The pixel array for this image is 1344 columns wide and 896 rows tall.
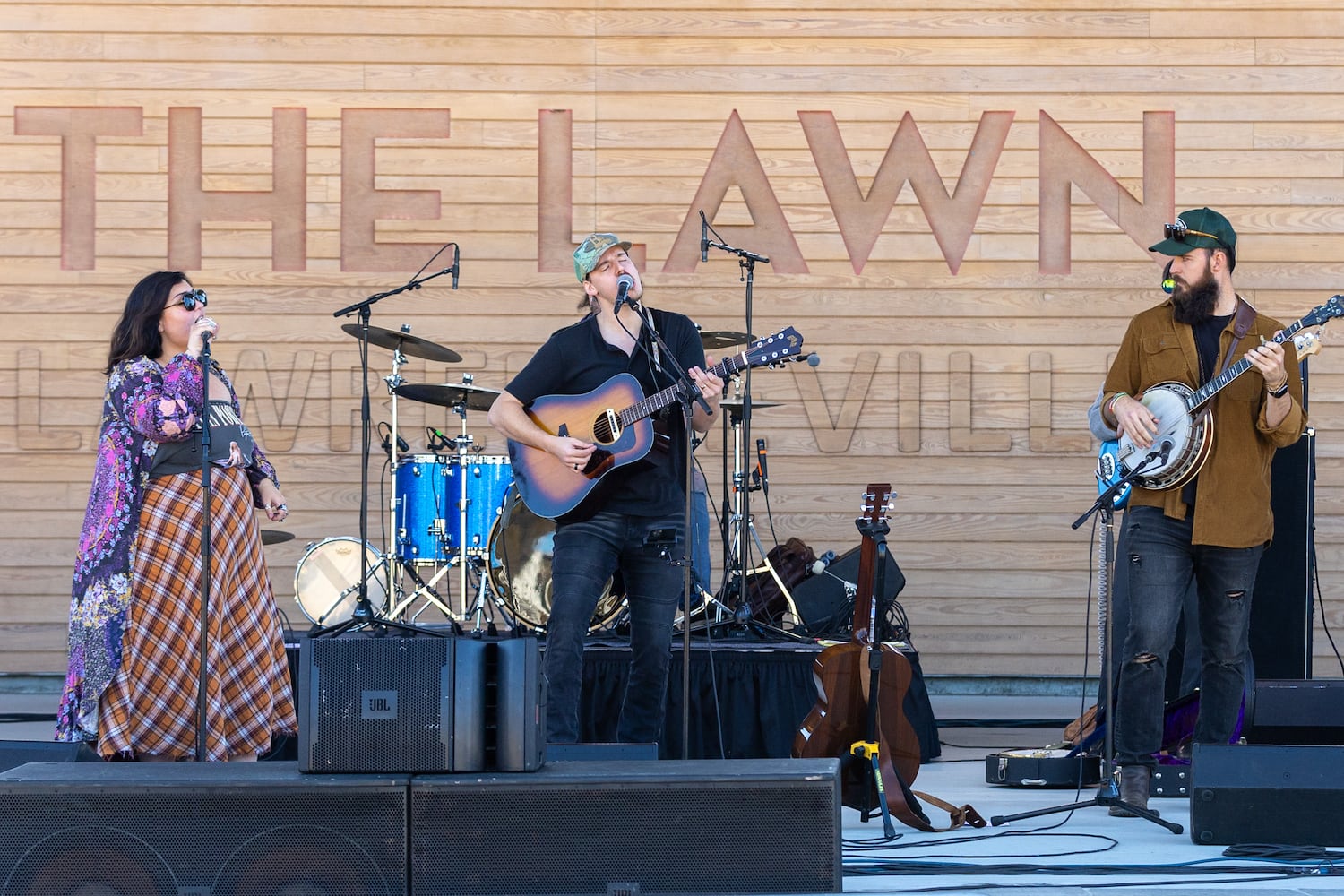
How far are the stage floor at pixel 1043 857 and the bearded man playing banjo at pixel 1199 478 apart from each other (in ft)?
0.98

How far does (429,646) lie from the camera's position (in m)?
3.39

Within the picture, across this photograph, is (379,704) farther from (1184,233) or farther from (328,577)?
(328,577)

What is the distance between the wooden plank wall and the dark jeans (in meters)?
2.86

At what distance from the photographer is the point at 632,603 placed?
489 cm

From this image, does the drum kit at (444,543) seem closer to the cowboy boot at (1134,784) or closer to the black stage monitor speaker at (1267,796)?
the cowboy boot at (1134,784)

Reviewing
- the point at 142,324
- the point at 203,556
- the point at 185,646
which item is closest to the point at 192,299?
the point at 142,324

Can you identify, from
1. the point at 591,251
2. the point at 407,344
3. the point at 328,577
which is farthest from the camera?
the point at 328,577

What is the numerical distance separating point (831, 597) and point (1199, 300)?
8.56ft

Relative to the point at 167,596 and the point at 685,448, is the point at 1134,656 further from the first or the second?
the point at 167,596

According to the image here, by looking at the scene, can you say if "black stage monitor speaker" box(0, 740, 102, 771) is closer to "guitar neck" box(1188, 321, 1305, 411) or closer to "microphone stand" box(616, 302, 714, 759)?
"microphone stand" box(616, 302, 714, 759)

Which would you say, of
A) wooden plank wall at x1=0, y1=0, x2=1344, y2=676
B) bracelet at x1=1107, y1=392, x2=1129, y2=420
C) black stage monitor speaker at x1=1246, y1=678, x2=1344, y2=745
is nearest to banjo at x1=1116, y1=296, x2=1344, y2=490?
bracelet at x1=1107, y1=392, x2=1129, y2=420

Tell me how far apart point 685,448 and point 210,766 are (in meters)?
1.93

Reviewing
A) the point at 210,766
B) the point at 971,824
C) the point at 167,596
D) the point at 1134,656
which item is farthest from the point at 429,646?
the point at 1134,656

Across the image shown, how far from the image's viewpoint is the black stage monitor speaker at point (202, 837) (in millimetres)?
3156
